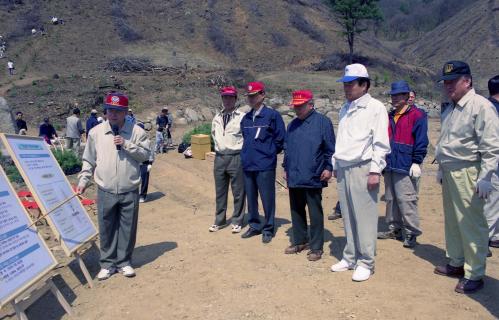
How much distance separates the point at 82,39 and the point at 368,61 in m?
23.2

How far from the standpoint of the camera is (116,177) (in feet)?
15.1

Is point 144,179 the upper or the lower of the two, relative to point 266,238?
upper

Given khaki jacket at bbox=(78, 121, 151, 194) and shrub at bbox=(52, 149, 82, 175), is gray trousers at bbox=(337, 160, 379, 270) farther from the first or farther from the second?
shrub at bbox=(52, 149, 82, 175)

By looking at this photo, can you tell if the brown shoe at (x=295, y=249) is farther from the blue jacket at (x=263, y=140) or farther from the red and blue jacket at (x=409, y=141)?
the red and blue jacket at (x=409, y=141)

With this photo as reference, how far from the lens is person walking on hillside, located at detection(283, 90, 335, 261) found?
15.2 feet

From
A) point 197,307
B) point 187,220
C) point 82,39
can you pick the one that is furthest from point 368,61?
point 197,307

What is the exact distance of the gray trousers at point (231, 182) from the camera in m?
5.98

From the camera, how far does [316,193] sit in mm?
4750

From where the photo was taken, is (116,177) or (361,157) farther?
(116,177)

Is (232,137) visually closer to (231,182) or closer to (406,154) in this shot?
A: (231,182)

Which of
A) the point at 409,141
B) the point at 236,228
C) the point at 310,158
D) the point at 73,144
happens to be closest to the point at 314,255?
the point at 310,158

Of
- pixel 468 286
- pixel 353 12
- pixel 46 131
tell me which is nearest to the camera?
pixel 468 286

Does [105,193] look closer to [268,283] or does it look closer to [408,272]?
[268,283]

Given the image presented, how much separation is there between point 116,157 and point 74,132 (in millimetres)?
8330
